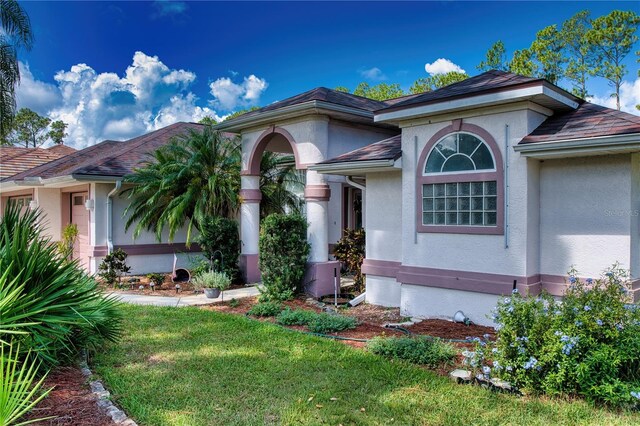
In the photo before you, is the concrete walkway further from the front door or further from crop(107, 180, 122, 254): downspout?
the front door

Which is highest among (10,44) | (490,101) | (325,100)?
(10,44)

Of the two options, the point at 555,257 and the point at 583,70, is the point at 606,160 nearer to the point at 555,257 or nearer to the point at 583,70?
the point at 555,257

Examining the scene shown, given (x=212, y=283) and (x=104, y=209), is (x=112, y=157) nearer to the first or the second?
(x=104, y=209)

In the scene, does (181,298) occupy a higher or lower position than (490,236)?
lower

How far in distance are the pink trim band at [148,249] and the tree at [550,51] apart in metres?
23.2

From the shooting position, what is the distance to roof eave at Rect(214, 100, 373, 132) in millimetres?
9684

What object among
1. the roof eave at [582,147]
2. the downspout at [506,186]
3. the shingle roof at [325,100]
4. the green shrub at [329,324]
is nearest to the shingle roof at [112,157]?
the shingle roof at [325,100]

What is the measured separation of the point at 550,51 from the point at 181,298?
26.5 meters

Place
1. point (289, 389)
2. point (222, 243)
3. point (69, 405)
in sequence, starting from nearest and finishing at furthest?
point (69, 405), point (289, 389), point (222, 243)

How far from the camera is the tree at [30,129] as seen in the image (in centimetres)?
4525

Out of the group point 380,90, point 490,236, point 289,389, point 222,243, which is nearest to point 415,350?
point 289,389

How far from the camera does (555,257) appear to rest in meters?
7.18

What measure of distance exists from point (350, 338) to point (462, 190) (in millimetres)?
3226

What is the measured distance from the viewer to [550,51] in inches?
1059
